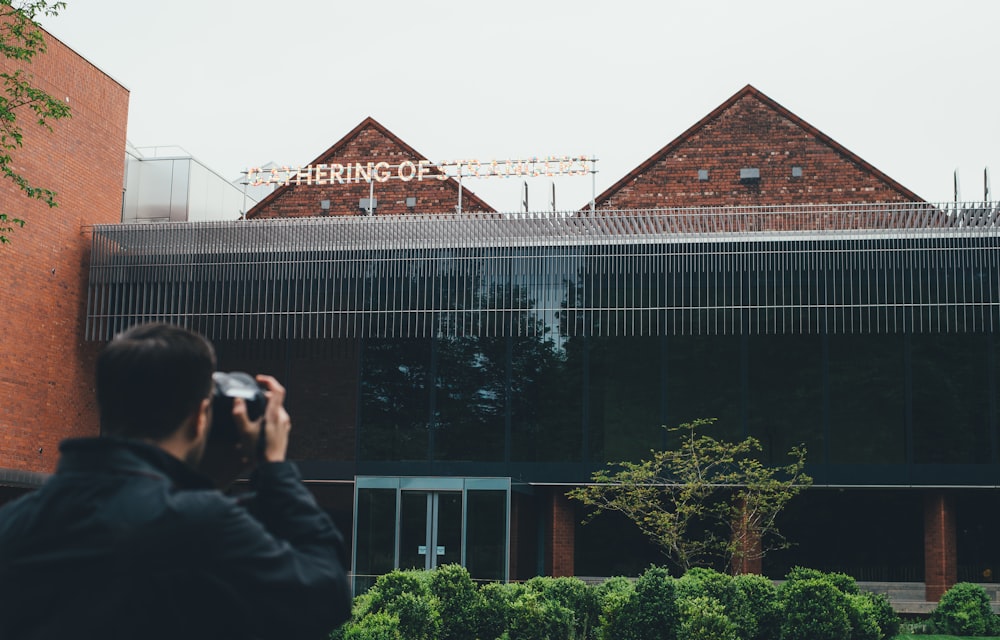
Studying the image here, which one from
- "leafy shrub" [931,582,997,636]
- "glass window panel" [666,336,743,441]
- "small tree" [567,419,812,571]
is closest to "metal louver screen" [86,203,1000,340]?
"glass window panel" [666,336,743,441]

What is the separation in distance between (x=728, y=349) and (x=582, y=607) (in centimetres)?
1452

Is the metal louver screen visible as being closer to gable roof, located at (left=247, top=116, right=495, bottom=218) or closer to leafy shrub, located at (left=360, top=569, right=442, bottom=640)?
gable roof, located at (left=247, top=116, right=495, bottom=218)

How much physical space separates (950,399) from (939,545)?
3.46m

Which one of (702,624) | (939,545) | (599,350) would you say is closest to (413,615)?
(702,624)

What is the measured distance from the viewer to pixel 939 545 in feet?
94.2

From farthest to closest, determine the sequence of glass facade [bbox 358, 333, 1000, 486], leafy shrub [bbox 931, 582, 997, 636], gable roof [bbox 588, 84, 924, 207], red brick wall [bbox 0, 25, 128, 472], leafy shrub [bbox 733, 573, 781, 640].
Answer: gable roof [bbox 588, 84, 924, 207], red brick wall [bbox 0, 25, 128, 472], glass facade [bbox 358, 333, 1000, 486], leafy shrub [bbox 931, 582, 997, 636], leafy shrub [bbox 733, 573, 781, 640]

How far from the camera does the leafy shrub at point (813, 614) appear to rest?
17172 millimetres

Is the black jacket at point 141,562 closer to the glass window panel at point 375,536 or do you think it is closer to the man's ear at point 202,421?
the man's ear at point 202,421

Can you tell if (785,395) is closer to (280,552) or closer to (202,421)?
(202,421)

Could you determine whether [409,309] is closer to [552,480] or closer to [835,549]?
[552,480]

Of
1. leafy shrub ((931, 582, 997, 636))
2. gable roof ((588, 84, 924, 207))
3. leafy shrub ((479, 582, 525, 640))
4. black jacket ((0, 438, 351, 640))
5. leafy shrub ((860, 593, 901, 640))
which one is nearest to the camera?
black jacket ((0, 438, 351, 640))

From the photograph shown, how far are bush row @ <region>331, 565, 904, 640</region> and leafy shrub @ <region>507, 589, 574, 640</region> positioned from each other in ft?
0.04

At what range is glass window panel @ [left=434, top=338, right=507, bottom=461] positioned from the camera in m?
30.6


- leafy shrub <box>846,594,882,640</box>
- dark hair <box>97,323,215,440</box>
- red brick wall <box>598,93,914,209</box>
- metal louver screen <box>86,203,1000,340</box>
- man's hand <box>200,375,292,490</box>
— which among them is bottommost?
leafy shrub <box>846,594,882,640</box>
